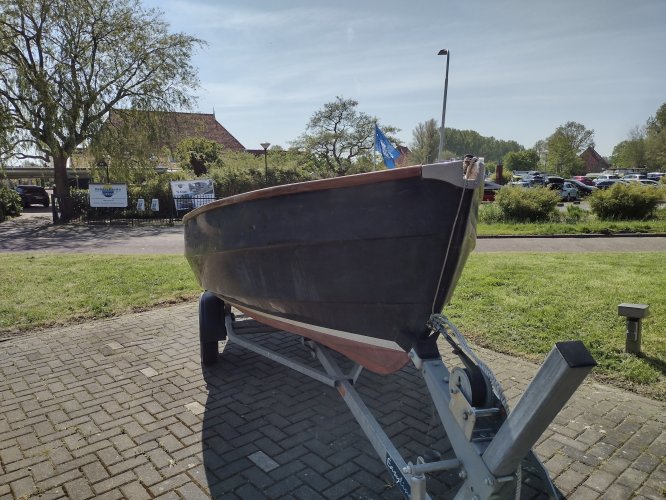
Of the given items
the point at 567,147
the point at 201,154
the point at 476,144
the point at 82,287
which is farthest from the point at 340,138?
the point at 476,144

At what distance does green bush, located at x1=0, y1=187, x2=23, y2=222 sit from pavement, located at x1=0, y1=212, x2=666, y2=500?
2066 centimetres

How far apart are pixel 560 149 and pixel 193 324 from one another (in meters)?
69.2

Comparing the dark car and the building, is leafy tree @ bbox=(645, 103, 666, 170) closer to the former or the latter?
the building

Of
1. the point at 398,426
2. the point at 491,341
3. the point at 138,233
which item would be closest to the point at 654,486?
the point at 398,426

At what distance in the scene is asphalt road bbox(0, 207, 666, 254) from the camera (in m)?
12.6

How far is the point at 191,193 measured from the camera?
22078 millimetres

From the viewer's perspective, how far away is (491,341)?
5488 millimetres

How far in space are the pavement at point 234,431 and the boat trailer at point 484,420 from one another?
0.48 metres

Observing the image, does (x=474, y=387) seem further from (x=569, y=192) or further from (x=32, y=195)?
(x=32, y=195)

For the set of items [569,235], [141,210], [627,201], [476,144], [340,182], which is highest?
[476,144]

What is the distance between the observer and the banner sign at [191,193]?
21.7 metres

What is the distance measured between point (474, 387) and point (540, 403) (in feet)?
1.68

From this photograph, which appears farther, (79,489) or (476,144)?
(476,144)

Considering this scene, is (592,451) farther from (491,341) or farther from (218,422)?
(218,422)
